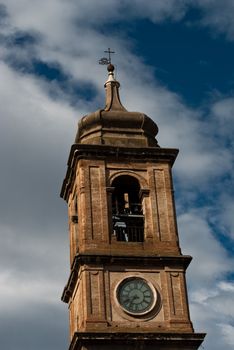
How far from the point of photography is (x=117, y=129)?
40906 millimetres

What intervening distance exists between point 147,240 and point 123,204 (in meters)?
2.51

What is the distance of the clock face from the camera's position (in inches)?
1437

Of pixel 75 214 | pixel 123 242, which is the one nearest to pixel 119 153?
pixel 75 214

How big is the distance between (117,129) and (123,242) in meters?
5.39

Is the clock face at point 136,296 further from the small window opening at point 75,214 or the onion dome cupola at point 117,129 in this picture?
the onion dome cupola at point 117,129

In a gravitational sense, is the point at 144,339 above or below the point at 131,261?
below

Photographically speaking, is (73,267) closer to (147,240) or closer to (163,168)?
(147,240)

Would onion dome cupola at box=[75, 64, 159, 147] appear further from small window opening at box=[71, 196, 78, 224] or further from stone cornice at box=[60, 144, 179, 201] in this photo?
small window opening at box=[71, 196, 78, 224]

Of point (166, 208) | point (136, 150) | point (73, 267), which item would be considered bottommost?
point (73, 267)

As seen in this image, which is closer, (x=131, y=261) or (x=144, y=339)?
(x=144, y=339)

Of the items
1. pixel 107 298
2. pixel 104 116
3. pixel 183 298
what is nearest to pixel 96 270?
pixel 107 298

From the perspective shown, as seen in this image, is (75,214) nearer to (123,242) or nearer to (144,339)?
(123,242)

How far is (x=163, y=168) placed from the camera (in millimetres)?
39938

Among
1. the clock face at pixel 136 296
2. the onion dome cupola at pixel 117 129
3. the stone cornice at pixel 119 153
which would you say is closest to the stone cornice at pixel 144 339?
the clock face at pixel 136 296
